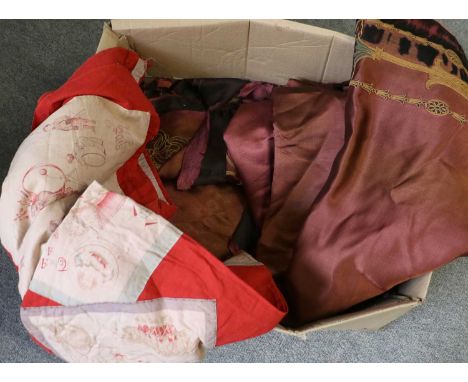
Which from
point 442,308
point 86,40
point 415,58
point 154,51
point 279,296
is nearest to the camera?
point 279,296

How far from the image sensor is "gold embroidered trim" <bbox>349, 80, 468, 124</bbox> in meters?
0.63

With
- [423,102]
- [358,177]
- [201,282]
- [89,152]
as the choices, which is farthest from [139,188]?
[423,102]

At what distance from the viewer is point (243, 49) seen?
813 mm

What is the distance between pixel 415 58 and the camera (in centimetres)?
68

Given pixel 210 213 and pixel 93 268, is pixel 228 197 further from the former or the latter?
pixel 93 268

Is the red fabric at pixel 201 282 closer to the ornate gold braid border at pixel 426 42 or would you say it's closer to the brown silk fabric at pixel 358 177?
the brown silk fabric at pixel 358 177

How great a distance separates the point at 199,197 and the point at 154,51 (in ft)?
0.96

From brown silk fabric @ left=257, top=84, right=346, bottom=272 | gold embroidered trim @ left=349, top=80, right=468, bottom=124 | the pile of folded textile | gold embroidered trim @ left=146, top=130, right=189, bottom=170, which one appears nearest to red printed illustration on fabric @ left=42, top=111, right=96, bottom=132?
the pile of folded textile

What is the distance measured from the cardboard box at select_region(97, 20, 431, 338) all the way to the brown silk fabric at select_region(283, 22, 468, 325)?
0.09 meters

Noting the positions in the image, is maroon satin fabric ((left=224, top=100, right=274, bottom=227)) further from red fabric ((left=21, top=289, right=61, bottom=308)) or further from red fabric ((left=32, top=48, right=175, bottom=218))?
red fabric ((left=21, top=289, right=61, bottom=308))

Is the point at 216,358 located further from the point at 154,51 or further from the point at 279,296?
the point at 154,51

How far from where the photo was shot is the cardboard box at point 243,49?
2.47ft

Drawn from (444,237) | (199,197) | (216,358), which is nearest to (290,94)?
(199,197)

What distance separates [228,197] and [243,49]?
11.1 inches
